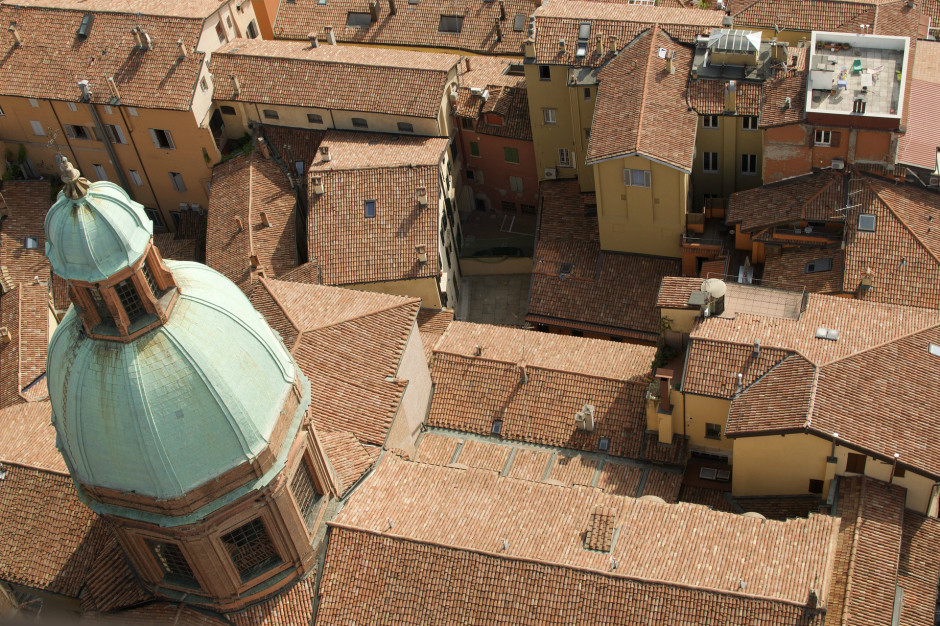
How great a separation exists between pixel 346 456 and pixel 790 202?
27519mm

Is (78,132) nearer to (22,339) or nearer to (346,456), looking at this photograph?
(22,339)

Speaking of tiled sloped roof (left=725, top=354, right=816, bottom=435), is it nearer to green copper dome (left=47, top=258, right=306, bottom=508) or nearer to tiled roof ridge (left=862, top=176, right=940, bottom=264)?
tiled roof ridge (left=862, top=176, right=940, bottom=264)

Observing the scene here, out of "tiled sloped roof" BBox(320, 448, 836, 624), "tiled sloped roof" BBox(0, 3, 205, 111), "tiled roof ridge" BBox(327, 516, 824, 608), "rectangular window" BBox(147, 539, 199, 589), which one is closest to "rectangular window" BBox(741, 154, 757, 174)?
"tiled roof ridge" BBox(327, 516, 824, 608)

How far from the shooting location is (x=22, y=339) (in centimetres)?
6175

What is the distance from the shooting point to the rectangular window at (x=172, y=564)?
134 ft

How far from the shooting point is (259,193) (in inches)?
2650

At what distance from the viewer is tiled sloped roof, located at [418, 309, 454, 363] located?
58.8 m


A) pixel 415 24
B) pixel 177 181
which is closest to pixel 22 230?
pixel 177 181

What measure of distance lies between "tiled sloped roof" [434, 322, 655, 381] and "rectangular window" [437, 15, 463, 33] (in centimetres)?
2627

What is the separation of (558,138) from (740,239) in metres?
14.1

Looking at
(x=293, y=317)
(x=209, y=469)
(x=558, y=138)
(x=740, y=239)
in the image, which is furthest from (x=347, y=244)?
(x=209, y=469)

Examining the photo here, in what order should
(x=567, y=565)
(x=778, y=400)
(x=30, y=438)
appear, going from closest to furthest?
(x=567, y=565) → (x=778, y=400) → (x=30, y=438)

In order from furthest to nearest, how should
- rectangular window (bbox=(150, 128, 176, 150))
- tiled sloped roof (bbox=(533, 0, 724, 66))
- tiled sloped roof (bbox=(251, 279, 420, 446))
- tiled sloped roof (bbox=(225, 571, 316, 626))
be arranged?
1. rectangular window (bbox=(150, 128, 176, 150))
2. tiled sloped roof (bbox=(533, 0, 724, 66))
3. tiled sloped roof (bbox=(251, 279, 420, 446))
4. tiled sloped roof (bbox=(225, 571, 316, 626))

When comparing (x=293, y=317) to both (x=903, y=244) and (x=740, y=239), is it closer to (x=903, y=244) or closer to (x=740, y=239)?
(x=740, y=239)
